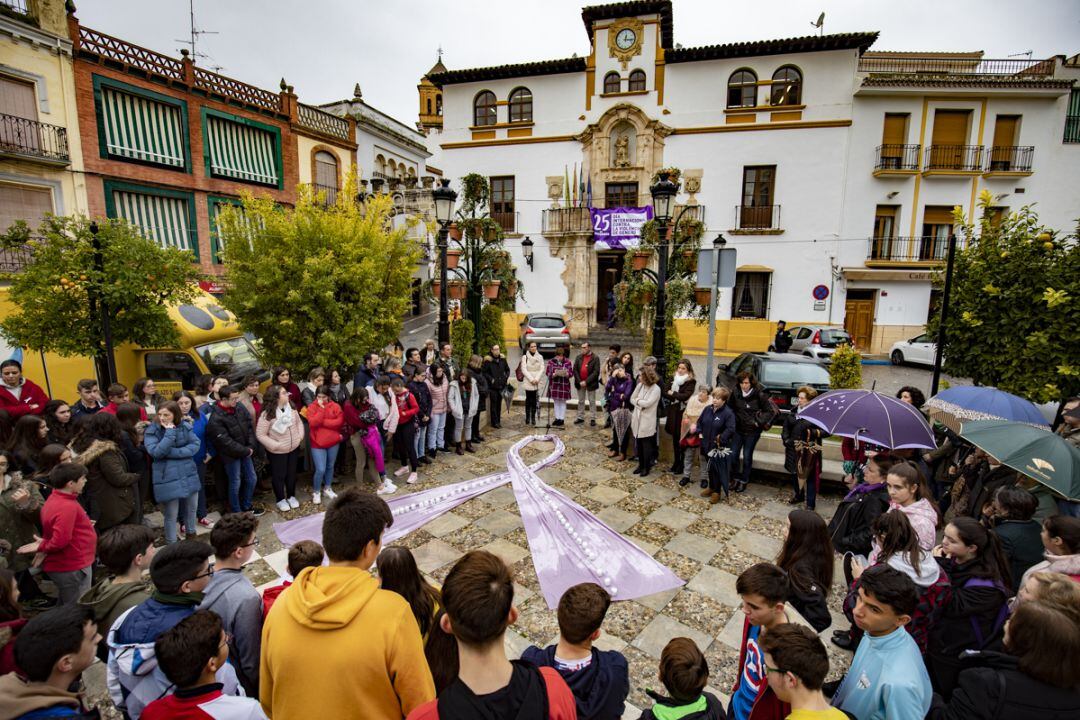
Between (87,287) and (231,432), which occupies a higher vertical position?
(87,287)

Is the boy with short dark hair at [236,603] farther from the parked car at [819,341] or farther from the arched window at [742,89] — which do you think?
the arched window at [742,89]

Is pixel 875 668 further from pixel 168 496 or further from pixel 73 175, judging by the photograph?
pixel 73 175

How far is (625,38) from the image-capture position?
22.8m

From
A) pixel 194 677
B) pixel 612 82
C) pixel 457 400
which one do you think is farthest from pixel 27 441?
pixel 612 82

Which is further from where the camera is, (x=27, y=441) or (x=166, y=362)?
(x=166, y=362)

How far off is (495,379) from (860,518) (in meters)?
7.08

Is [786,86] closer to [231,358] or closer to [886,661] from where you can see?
[231,358]

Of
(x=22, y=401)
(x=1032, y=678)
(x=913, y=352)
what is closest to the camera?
(x=1032, y=678)

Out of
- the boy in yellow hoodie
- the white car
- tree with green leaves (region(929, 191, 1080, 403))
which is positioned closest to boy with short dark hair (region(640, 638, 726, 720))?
the boy in yellow hoodie

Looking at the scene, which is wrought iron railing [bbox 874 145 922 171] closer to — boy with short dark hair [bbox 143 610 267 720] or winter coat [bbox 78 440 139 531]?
winter coat [bbox 78 440 139 531]

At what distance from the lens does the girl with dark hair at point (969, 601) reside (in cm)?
319

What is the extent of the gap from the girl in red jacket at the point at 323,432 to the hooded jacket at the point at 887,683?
6441 mm

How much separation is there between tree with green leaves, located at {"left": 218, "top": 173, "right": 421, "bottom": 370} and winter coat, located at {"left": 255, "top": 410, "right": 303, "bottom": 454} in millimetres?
2329

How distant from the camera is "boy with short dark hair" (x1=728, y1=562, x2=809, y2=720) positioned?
259 cm
